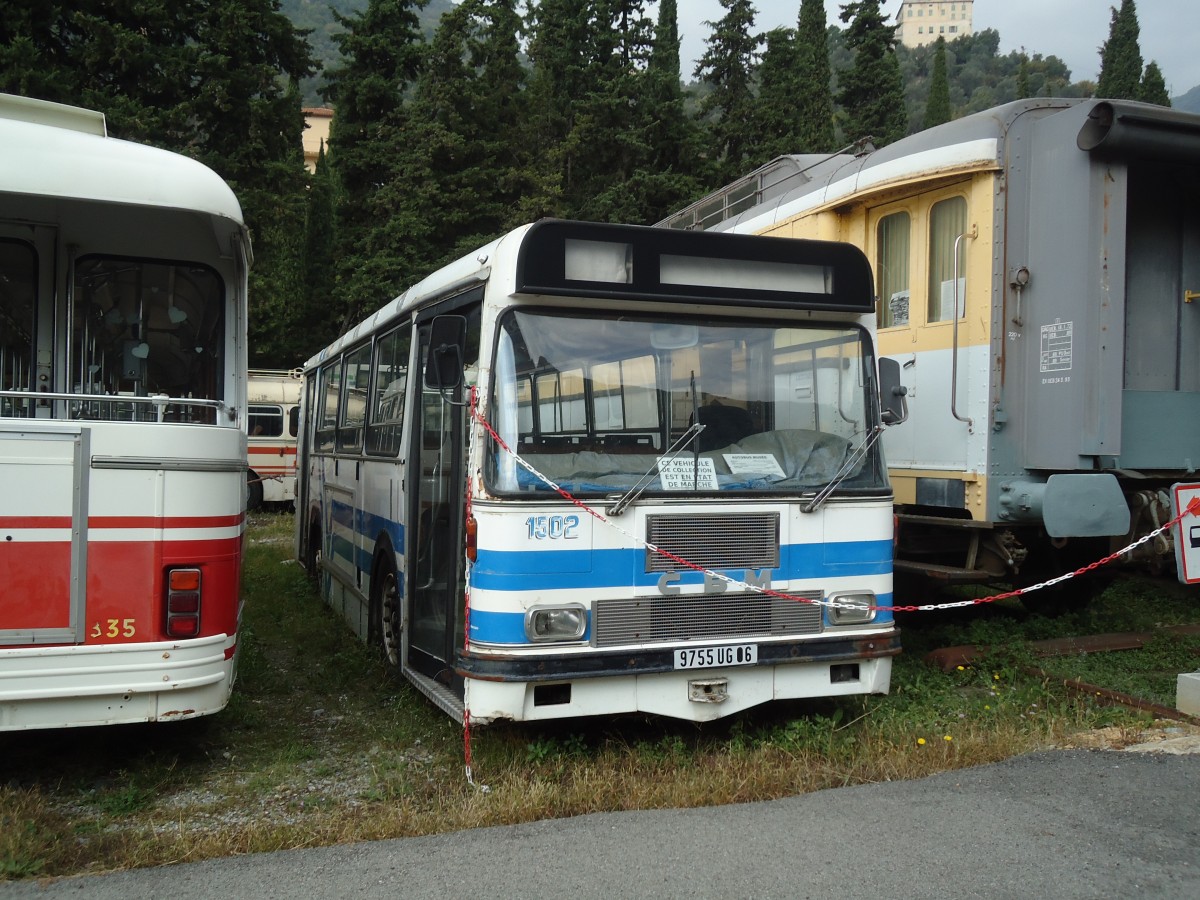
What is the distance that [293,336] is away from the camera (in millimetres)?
32156

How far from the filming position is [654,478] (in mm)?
5547

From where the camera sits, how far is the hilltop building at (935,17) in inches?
7023

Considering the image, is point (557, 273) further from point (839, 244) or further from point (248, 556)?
point (248, 556)

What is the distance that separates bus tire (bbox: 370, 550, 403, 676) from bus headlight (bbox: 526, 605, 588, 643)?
209cm

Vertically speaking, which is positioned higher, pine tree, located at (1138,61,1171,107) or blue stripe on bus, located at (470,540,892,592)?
pine tree, located at (1138,61,1171,107)

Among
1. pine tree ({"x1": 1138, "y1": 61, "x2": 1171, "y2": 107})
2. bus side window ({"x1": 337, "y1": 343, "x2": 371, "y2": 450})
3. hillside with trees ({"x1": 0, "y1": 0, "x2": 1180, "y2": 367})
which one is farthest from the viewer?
pine tree ({"x1": 1138, "y1": 61, "x2": 1171, "y2": 107})

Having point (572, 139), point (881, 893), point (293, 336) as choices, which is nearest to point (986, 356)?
point (881, 893)

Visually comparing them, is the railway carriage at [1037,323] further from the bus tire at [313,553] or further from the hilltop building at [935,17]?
the hilltop building at [935,17]

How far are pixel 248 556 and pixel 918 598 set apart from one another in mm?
9964

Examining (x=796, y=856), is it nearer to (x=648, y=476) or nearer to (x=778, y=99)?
(x=648, y=476)

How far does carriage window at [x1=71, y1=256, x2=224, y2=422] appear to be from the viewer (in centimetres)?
561

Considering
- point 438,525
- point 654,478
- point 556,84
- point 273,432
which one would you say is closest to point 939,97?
point 556,84

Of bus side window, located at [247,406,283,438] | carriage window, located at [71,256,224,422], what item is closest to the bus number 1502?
carriage window, located at [71,256,224,422]

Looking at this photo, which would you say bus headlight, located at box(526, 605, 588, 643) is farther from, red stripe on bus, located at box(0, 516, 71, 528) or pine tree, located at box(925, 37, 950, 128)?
pine tree, located at box(925, 37, 950, 128)
